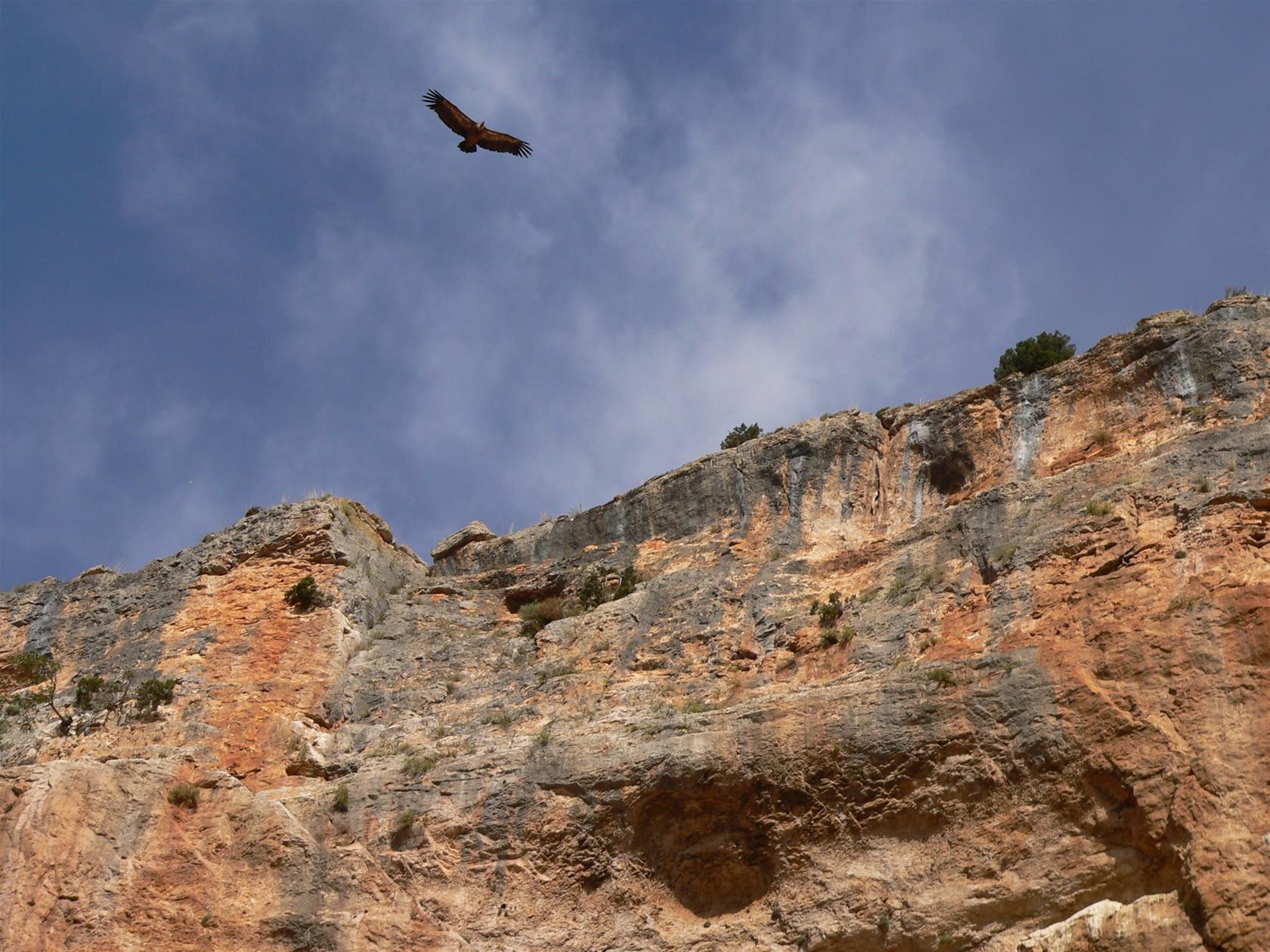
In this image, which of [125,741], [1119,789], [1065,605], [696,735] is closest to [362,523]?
[125,741]

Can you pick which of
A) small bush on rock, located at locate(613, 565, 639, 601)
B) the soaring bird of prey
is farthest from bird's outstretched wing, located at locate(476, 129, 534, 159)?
small bush on rock, located at locate(613, 565, 639, 601)

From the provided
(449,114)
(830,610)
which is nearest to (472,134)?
(449,114)

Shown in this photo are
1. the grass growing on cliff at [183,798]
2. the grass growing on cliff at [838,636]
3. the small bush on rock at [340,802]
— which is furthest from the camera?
the grass growing on cliff at [838,636]

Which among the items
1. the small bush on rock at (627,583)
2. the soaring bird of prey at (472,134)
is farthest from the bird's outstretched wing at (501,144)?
the small bush on rock at (627,583)

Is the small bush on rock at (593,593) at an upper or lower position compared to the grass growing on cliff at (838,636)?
upper

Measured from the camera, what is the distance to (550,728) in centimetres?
2406

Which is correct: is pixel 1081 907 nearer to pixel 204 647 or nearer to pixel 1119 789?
pixel 1119 789

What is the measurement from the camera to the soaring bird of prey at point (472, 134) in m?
28.9

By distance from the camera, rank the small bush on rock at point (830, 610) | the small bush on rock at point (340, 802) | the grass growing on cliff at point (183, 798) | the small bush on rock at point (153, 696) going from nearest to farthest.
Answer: the grass growing on cliff at point (183, 798)
the small bush on rock at point (340, 802)
the small bush on rock at point (830, 610)
the small bush on rock at point (153, 696)

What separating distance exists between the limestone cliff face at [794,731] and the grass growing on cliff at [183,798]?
13cm

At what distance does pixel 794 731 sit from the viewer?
71.3 ft

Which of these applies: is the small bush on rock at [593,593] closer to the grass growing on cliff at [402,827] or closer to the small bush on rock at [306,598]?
the small bush on rock at [306,598]

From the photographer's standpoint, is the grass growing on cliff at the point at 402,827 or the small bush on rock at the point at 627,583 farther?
the small bush on rock at the point at 627,583

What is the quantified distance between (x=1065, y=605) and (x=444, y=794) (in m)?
8.88
